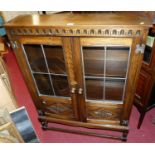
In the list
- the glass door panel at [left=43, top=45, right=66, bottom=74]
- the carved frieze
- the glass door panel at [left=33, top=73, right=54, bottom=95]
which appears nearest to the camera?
the carved frieze

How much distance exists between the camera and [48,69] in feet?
4.48

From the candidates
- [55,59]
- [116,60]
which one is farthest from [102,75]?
[55,59]

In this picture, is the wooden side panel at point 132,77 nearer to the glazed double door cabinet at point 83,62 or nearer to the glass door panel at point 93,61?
the glazed double door cabinet at point 83,62

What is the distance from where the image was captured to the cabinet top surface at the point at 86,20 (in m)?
1.01

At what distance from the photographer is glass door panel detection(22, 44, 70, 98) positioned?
4.12ft

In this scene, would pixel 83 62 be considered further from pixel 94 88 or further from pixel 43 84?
pixel 43 84

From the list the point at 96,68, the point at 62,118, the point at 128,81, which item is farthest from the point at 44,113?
the point at 128,81

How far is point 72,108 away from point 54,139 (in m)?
0.54

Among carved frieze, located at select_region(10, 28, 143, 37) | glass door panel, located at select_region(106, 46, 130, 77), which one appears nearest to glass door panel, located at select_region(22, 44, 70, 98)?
carved frieze, located at select_region(10, 28, 143, 37)

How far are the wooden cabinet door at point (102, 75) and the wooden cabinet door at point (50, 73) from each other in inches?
3.3

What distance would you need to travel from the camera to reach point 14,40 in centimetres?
121

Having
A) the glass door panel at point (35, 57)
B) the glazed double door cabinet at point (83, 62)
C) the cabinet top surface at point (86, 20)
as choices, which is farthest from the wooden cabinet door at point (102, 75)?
the glass door panel at point (35, 57)

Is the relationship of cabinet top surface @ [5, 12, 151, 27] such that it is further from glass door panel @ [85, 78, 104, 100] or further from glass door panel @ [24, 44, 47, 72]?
glass door panel @ [85, 78, 104, 100]

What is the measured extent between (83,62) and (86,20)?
30cm
